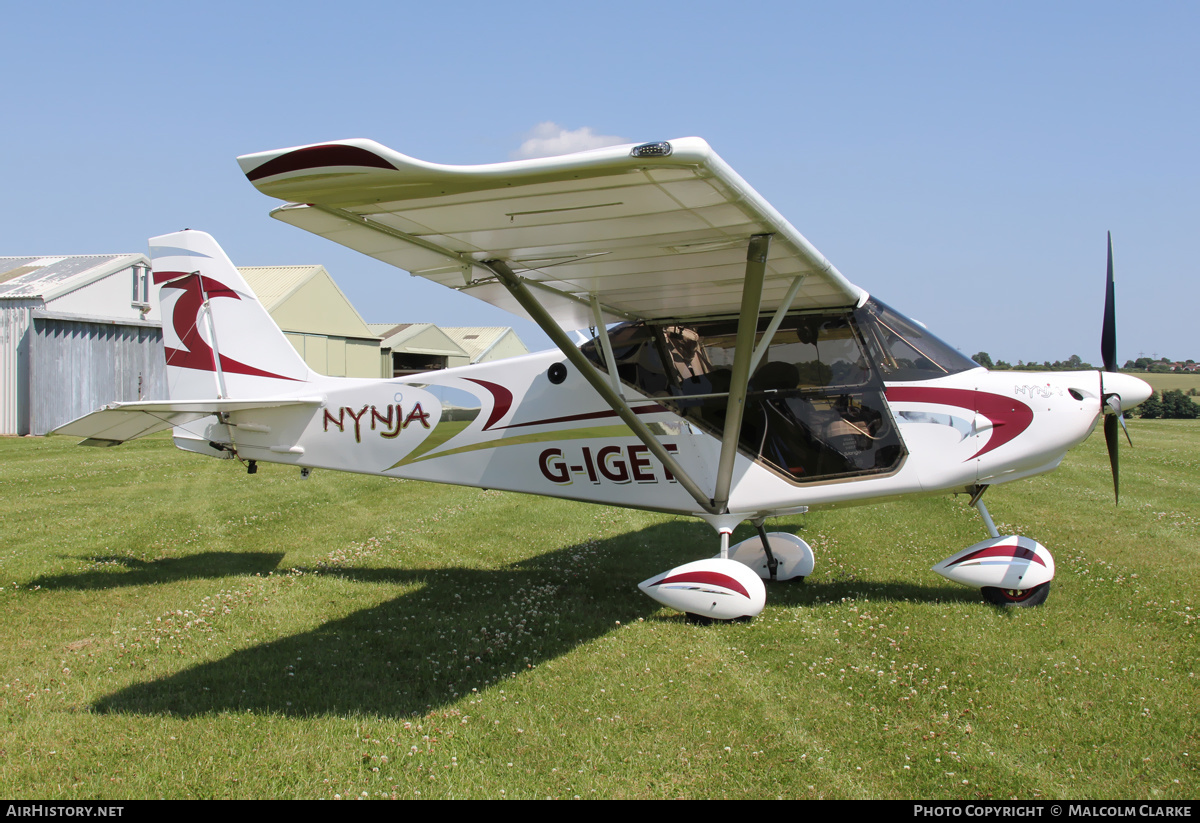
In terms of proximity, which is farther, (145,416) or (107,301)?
(107,301)

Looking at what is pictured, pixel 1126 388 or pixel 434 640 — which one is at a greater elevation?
pixel 1126 388

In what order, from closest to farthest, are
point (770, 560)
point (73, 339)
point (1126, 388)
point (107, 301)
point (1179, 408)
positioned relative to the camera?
point (1126, 388), point (770, 560), point (73, 339), point (107, 301), point (1179, 408)

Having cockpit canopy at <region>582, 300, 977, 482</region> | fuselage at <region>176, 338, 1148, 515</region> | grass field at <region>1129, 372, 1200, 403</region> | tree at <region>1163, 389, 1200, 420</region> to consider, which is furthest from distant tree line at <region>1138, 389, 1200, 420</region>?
cockpit canopy at <region>582, 300, 977, 482</region>

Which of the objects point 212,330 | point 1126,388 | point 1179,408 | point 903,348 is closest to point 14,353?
point 212,330

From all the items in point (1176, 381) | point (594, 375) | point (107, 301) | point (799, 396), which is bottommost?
point (1176, 381)

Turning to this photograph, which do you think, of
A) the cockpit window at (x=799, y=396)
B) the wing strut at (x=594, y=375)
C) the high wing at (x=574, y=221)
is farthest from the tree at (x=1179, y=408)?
the wing strut at (x=594, y=375)

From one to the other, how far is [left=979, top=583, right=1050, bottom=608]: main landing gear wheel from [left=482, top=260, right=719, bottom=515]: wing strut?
7.68 ft

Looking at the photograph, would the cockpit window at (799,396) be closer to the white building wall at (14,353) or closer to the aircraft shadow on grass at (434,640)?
the aircraft shadow on grass at (434,640)

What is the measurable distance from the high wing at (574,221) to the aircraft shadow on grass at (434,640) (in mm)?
2578

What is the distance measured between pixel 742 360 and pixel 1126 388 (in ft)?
10.5

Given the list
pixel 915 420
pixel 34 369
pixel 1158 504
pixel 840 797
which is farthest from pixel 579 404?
pixel 34 369

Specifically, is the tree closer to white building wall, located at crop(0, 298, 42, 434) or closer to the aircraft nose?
the aircraft nose

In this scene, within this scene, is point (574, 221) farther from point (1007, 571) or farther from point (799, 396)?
point (1007, 571)

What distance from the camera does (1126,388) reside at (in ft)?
20.4
